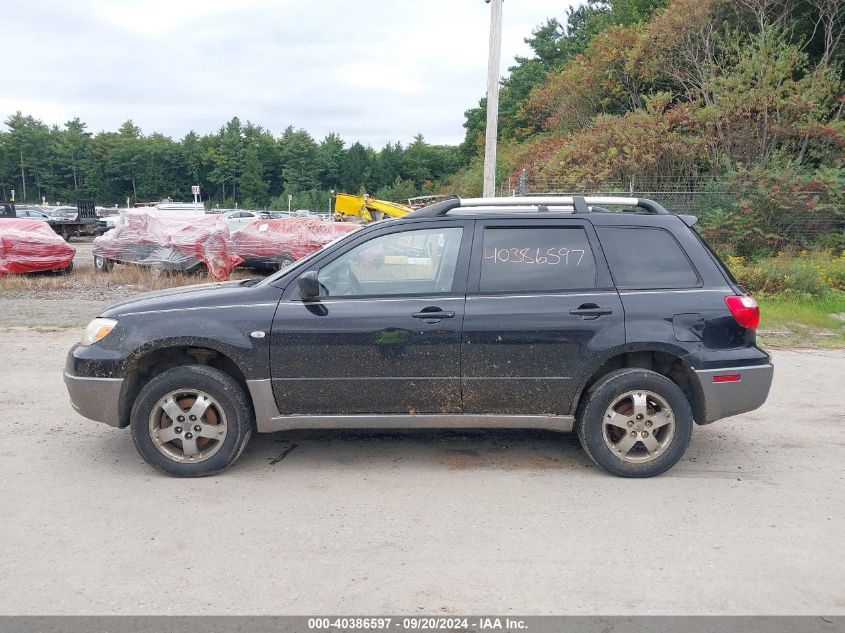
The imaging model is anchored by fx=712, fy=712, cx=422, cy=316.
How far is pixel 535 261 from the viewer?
16.7 ft

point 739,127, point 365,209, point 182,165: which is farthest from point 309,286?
point 182,165

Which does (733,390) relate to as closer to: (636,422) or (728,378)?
(728,378)

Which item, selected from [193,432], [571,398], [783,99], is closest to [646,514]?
[571,398]

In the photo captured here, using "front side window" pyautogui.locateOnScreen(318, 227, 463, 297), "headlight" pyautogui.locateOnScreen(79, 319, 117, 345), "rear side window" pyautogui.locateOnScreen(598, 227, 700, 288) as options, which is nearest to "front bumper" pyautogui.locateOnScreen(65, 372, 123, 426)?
"headlight" pyautogui.locateOnScreen(79, 319, 117, 345)

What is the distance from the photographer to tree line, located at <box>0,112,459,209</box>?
96.4 m

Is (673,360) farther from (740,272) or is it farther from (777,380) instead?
(740,272)

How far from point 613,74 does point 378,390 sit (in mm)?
23710

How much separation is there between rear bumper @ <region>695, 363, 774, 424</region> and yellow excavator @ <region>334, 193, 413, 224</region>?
1981 centimetres

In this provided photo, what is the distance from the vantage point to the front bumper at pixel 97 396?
493 cm

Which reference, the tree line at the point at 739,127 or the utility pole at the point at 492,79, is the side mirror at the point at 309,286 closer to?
the utility pole at the point at 492,79

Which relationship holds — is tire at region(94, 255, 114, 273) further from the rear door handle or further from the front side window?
the rear door handle

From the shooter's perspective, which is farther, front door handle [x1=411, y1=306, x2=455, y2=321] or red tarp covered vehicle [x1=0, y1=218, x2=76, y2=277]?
red tarp covered vehicle [x1=0, y1=218, x2=76, y2=277]

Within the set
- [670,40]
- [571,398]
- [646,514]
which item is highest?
[670,40]

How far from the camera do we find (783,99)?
18062 millimetres
